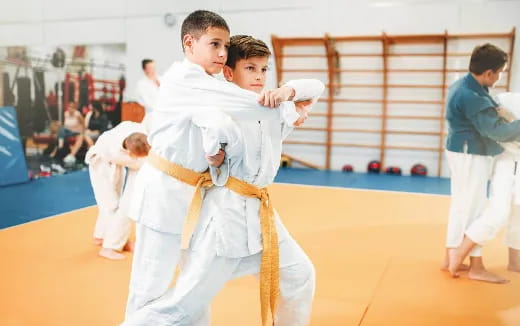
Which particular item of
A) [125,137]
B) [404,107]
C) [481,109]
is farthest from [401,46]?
[125,137]

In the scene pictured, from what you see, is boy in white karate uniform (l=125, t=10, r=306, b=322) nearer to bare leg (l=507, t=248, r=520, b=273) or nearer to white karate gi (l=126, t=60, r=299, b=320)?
white karate gi (l=126, t=60, r=299, b=320)

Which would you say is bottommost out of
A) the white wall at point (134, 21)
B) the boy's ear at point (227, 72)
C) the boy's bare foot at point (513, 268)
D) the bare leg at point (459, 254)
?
the boy's bare foot at point (513, 268)

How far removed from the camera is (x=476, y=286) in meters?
2.89

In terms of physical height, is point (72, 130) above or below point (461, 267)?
above

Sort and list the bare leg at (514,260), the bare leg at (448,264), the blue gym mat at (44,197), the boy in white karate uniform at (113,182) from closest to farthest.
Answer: the bare leg at (514,260)
the bare leg at (448,264)
the boy in white karate uniform at (113,182)
the blue gym mat at (44,197)

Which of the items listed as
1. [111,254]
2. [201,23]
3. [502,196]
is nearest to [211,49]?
[201,23]

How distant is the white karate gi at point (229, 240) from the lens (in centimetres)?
→ 175

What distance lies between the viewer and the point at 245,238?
1794 millimetres

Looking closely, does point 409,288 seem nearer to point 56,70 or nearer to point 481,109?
point 481,109

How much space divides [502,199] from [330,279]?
1.08 meters

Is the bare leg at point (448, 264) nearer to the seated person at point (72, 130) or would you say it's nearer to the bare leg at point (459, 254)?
the bare leg at point (459, 254)

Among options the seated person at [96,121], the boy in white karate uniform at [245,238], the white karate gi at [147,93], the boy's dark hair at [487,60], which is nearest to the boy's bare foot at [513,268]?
the boy's dark hair at [487,60]

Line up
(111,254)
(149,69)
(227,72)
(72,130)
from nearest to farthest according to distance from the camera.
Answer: (227,72) → (149,69) → (72,130) → (111,254)

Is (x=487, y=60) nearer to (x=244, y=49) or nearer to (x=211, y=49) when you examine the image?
(x=244, y=49)
